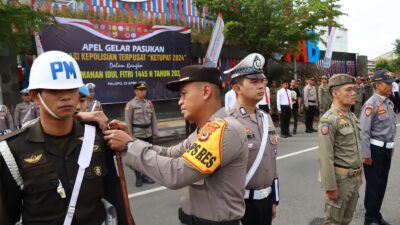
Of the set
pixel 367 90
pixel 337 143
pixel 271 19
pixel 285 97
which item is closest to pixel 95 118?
pixel 337 143

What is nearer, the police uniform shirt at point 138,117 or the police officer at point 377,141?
the police officer at point 377,141

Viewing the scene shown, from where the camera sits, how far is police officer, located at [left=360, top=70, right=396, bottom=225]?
440 centimetres

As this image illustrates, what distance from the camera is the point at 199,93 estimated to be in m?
2.26

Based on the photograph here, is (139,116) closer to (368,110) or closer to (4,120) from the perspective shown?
(4,120)

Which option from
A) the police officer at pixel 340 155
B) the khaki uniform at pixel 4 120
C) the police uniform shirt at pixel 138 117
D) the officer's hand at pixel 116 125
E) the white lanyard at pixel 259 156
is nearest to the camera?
the officer's hand at pixel 116 125

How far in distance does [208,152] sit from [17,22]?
626cm

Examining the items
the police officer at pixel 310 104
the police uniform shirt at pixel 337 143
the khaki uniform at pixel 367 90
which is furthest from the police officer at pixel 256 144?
the khaki uniform at pixel 367 90

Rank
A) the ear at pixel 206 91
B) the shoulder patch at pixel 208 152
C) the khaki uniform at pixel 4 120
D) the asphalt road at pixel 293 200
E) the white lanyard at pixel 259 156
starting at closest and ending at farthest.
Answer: the shoulder patch at pixel 208 152, the ear at pixel 206 91, the white lanyard at pixel 259 156, the asphalt road at pixel 293 200, the khaki uniform at pixel 4 120

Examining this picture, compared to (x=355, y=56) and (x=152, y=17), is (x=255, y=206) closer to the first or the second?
(x=152, y=17)

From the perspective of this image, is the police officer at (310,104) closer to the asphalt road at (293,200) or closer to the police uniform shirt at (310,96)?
the police uniform shirt at (310,96)

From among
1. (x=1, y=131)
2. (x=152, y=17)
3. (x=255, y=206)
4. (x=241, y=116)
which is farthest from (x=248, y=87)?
(x=152, y=17)

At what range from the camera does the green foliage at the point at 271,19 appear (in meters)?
13.9

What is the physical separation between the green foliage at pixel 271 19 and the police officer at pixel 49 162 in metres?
12.2

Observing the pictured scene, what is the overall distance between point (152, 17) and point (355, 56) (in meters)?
16.4
